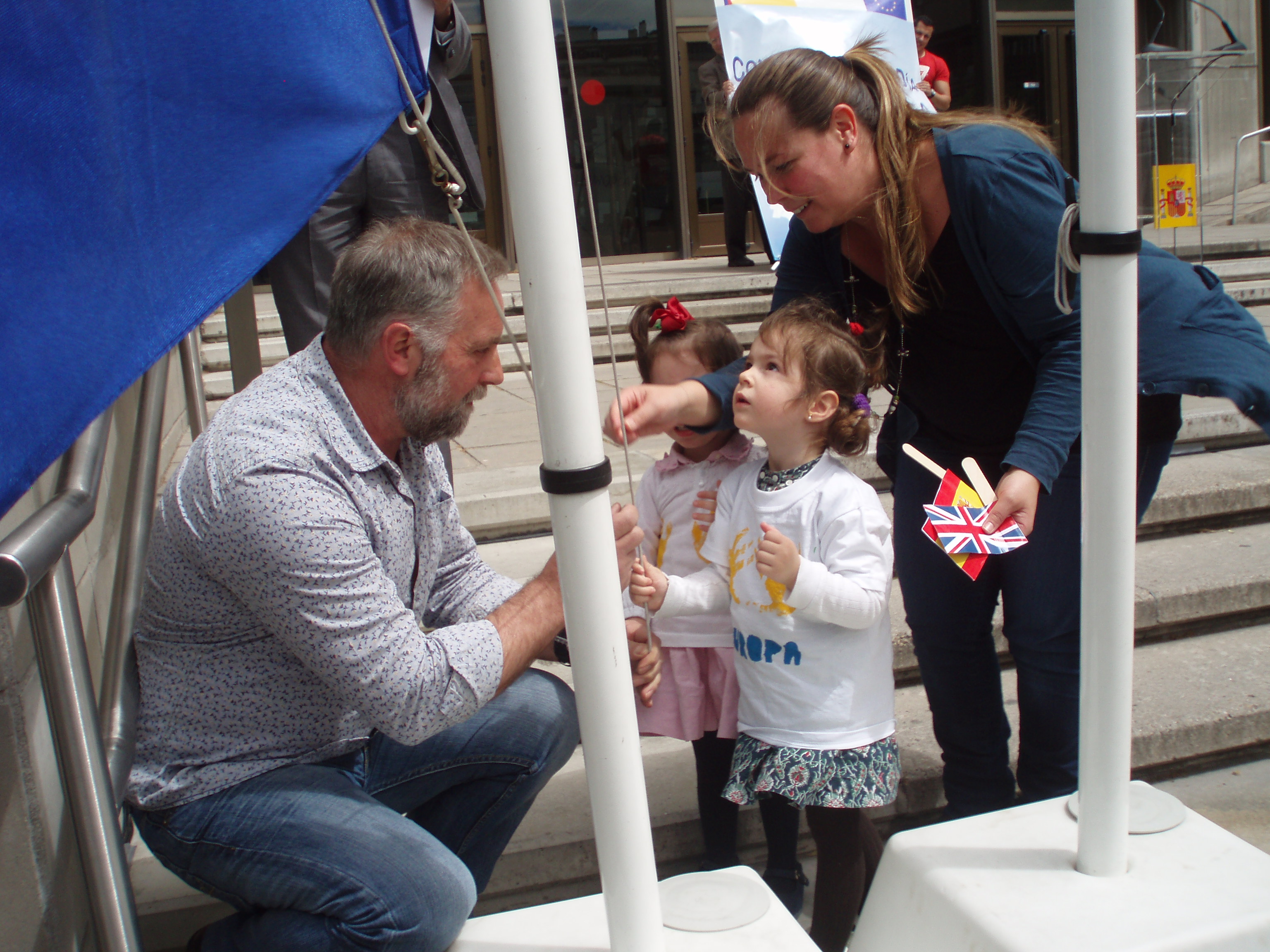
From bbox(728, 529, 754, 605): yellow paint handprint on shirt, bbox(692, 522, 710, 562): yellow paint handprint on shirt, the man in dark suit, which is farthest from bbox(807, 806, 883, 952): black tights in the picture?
the man in dark suit

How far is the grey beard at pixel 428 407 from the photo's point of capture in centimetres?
168

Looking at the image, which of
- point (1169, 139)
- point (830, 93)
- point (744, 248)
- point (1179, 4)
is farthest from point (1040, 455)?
point (1179, 4)

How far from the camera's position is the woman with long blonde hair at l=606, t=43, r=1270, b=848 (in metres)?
1.63

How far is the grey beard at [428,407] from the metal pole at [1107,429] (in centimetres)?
95

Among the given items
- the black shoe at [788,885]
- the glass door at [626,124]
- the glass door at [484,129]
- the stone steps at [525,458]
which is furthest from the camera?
Result: the glass door at [626,124]

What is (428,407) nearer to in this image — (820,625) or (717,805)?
(820,625)

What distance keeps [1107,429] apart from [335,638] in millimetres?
1068

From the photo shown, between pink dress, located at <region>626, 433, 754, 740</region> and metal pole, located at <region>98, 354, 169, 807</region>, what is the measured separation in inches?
35.5

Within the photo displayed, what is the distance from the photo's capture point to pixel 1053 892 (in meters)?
1.32

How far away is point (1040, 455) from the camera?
61.7 inches

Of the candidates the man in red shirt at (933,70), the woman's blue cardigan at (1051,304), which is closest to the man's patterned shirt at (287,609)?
the woman's blue cardigan at (1051,304)

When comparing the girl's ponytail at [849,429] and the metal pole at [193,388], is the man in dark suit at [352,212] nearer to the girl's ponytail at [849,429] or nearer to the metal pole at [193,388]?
the metal pole at [193,388]

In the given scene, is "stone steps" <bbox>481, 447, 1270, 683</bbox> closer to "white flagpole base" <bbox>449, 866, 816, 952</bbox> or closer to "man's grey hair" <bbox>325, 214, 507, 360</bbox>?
"man's grey hair" <bbox>325, 214, 507, 360</bbox>

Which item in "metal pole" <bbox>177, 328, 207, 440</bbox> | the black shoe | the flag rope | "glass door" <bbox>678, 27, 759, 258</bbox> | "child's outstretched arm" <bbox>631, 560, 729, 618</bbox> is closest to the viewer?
the flag rope
